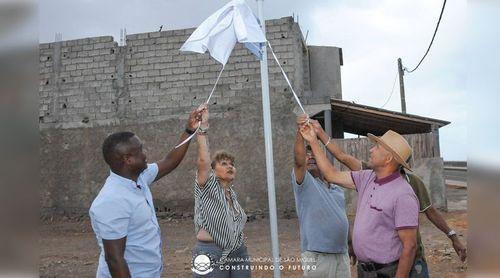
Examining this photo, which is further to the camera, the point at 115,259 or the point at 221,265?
the point at 221,265

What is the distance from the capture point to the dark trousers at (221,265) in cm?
325

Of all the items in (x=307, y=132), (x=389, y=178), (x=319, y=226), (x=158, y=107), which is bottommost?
(x=319, y=226)

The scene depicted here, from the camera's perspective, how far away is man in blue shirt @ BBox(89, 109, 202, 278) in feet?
7.63

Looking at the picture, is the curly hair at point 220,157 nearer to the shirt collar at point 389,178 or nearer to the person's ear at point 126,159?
the person's ear at point 126,159

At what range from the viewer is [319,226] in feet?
11.3

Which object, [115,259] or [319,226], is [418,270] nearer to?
[319,226]

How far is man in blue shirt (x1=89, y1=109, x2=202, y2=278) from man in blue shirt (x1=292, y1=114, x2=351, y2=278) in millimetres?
1236

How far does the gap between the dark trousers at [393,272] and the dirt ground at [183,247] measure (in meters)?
2.87

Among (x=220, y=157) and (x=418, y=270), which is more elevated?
(x=220, y=157)

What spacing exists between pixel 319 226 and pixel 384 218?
76 cm

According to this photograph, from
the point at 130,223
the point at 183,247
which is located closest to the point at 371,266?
the point at 130,223

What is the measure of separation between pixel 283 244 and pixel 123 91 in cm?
639

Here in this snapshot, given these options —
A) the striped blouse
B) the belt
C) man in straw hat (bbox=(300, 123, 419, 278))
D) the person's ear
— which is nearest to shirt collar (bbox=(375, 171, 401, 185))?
man in straw hat (bbox=(300, 123, 419, 278))

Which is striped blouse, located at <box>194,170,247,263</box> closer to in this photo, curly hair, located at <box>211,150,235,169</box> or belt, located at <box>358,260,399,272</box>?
curly hair, located at <box>211,150,235,169</box>
